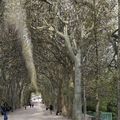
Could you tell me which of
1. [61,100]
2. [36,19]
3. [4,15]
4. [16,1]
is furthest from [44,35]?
[61,100]

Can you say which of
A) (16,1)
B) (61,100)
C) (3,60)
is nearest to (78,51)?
(16,1)

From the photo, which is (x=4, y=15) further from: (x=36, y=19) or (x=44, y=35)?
(x=44, y=35)

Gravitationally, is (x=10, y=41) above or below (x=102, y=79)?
above

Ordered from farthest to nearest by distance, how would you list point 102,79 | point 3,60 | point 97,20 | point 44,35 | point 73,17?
point 3,60 < point 44,35 < point 73,17 < point 97,20 < point 102,79

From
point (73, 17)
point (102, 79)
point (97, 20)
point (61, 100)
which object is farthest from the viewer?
point (61, 100)

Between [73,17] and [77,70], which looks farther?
[73,17]

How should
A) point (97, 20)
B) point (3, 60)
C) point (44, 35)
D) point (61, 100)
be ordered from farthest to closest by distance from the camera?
point (61, 100), point (3, 60), point (44, 35), point (97, 20)

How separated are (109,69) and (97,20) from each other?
2.65 meters

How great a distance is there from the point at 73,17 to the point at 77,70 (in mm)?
4145

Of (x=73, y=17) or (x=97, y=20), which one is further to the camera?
(x=73, y=17)

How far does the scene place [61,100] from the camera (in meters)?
50.8

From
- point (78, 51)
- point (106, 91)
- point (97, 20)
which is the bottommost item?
point (106, 91)

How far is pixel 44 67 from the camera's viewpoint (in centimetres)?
5391

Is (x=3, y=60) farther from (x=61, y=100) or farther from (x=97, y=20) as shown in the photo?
(x=97, y=20)
